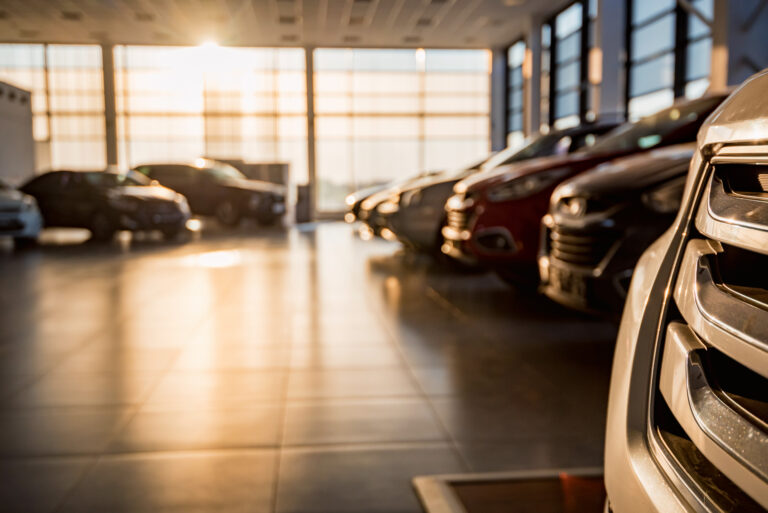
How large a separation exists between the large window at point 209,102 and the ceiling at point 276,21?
2.19 feet

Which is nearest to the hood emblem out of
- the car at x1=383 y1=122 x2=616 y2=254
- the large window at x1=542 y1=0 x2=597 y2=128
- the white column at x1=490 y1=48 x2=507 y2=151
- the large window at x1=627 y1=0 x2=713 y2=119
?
the car at x1=383 y1=122 x2=616 y2=254

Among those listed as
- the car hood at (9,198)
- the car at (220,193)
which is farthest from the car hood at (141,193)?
A: the car at (220,193)

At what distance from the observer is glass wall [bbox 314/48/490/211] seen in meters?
23.5

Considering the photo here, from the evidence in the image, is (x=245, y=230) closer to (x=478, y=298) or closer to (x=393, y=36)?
(x=393, y=36)

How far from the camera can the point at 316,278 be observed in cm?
812

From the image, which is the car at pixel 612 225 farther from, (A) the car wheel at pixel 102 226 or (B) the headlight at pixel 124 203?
(A) the car wheel at pixel 102 226

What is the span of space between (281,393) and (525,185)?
2800 millimetres

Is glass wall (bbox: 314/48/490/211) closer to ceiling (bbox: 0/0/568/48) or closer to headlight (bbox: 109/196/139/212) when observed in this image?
ceiling (bbox: 0/0/568/48)

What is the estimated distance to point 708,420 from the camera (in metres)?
1.01

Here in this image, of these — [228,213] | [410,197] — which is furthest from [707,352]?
[228,213]

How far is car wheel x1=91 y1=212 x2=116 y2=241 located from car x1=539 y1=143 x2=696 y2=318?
1042 centimetres

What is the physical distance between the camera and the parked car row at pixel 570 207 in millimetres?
3758

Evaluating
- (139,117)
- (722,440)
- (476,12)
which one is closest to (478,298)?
(722,440)

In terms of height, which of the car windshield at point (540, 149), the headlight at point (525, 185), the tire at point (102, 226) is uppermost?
the car windshield at point (540, 149)
